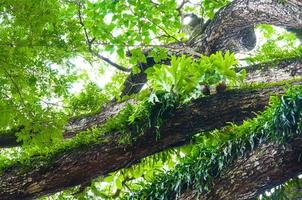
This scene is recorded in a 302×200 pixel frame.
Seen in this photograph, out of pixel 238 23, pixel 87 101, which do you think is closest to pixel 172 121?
pixel 238 23

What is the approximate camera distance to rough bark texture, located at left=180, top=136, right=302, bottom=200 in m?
3.72

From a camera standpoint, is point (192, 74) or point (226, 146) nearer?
point (226, 146)

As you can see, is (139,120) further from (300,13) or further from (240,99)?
(300,13)

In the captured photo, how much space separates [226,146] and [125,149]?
109cm

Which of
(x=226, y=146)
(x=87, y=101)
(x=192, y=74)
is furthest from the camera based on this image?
(x=87, y=101)

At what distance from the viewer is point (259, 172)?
379 cm

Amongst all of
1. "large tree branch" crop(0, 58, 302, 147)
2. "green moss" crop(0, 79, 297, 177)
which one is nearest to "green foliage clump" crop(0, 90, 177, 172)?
"green moss" crop(0, 79, 297, 177)

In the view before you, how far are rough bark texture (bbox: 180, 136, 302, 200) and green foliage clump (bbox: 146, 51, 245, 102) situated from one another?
2.77ft

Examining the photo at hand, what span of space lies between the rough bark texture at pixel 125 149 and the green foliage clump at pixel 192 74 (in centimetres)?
22

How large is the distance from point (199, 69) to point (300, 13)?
4.20ft

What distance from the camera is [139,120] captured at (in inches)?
177

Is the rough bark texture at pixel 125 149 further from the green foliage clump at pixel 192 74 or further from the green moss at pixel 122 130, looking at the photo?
the green foliage clump at pixel 192 74

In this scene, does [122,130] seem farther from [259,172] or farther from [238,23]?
[238,23]

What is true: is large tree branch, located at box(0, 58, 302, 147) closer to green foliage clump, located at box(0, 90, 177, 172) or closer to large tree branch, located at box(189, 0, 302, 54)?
large tree branch, located at box(189, 0, 302, 54)
